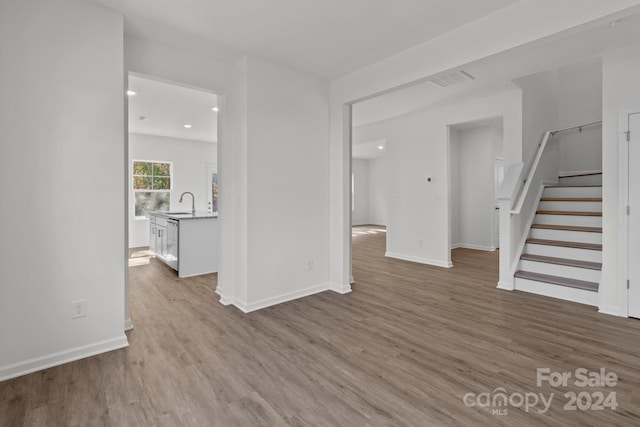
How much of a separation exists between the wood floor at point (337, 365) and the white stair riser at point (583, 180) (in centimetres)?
304

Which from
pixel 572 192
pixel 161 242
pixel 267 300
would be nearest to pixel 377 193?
pixel 572 192

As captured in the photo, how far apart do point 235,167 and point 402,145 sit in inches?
149

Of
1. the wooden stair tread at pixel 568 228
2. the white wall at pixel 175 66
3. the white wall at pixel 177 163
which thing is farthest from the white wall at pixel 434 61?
the white wall at pixel 177 163

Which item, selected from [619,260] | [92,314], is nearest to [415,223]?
[619,260]

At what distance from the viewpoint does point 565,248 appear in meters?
Answer: 3.96

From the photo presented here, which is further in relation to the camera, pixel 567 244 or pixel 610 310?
pixel 567 244

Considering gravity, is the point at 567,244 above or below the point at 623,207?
below

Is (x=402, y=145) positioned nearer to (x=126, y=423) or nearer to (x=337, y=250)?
(x=337, y=250)

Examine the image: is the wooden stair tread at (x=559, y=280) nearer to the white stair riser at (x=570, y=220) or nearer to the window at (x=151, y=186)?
the white stair riser at (x=570, y=220)

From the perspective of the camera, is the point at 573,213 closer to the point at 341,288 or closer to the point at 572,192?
the point at 572,192

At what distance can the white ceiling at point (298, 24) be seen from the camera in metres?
2.44

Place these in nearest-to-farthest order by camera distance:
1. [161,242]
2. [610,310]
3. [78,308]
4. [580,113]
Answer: [78,308], [610,310], [161,242], [580,113]

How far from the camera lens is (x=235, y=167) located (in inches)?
138

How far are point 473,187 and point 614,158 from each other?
13.2 ft
